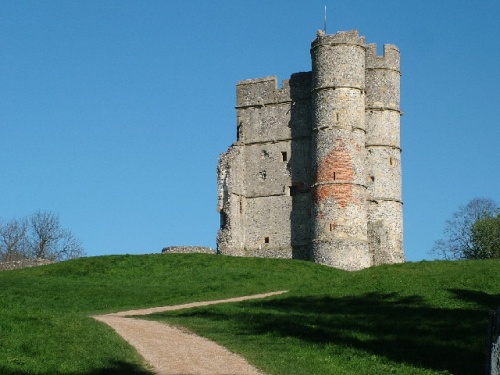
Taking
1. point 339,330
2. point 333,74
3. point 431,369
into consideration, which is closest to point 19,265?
point 333,74

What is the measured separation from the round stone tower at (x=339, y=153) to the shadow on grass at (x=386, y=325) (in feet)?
74.5

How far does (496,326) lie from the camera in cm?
1912

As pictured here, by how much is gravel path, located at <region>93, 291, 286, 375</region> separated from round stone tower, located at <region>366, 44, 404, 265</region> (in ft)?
106

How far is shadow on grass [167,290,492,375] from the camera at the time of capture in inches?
950

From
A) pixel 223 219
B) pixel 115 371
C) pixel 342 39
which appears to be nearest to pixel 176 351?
pixel 115 371

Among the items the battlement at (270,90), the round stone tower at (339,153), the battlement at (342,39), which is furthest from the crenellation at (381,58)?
the battlement at (270,90)

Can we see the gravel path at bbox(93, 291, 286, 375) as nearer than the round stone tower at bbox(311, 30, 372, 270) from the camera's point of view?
Yes

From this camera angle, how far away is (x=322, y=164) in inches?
2319

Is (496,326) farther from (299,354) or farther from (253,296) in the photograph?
(253,296)

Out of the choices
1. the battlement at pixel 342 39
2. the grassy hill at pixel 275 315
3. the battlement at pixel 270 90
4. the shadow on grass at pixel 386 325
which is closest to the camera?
the grassy hill at pixel 275 315

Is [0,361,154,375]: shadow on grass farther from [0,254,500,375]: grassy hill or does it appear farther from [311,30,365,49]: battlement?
[311,30,365,49]: battlement

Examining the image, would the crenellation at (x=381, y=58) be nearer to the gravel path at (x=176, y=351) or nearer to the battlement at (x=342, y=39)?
the battlement at (x=342, y=39)

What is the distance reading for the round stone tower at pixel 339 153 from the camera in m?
57.8

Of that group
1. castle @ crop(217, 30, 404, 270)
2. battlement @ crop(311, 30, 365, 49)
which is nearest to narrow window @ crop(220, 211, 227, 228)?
castle @ crop(217, 30, 404, 270)
